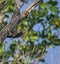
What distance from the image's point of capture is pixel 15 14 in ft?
10.9

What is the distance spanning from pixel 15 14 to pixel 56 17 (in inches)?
48.1

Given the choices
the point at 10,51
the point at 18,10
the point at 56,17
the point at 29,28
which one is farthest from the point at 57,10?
the point at 18,10

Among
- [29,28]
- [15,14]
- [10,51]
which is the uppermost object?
[15,14]

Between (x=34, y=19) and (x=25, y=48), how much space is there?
47 centimetres

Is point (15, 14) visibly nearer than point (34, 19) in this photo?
Yes

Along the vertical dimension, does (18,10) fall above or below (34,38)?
above

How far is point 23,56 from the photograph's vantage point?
343cm

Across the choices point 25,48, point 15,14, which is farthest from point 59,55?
point 25,48

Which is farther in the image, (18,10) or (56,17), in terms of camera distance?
(56,17)

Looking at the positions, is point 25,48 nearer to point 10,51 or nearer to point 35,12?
point 10,51

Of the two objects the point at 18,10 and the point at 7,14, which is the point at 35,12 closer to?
the point at 7,14

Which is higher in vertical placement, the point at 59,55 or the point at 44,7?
the point at 44,7

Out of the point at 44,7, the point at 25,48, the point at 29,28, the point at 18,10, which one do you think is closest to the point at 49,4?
the point at 44,7

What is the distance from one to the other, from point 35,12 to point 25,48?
53 cm
